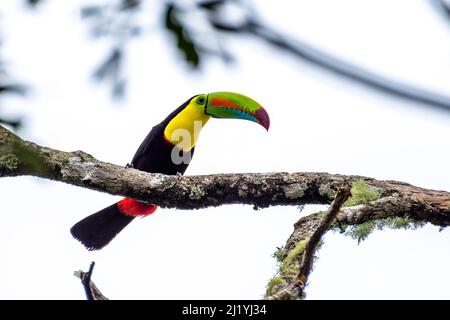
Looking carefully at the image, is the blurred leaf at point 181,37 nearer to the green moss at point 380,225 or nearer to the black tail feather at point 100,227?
the green moss at point 380,225

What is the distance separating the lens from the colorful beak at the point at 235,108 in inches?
238

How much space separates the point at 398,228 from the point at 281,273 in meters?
1.05

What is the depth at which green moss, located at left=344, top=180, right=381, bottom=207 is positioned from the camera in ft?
12.5

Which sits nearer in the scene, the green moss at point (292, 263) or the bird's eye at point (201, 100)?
the green moss at point (292, 263)

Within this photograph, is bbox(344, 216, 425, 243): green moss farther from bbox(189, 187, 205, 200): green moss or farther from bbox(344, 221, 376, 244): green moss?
bbox(189, 187, 205, 200): green moss

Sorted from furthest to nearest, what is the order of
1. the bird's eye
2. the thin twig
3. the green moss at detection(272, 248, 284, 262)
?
the bird's eye, the green moss at detection(272, 248, 284, 262), the thin twig

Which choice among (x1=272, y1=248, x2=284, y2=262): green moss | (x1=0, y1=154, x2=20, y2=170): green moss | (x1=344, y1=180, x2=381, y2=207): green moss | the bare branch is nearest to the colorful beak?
(x1=344, y1=180, x2=381, y2=207): green moss

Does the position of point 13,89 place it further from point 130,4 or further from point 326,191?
point 326,191

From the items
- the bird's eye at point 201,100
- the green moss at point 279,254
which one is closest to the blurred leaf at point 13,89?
the green moss at point 279,254

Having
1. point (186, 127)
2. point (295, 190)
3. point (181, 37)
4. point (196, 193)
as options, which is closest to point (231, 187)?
point (196, 193)

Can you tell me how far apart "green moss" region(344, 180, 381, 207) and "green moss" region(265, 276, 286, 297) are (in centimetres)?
88

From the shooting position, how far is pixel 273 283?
303 cm
